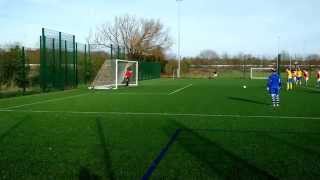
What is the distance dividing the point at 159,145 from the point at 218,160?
191 centimetres

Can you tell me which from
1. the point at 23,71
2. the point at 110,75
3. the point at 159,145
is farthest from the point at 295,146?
the point at 110,75

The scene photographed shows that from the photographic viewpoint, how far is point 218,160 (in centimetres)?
852

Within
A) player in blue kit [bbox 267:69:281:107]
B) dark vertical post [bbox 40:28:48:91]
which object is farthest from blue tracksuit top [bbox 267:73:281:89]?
dark vertical post [bbox 40:28:48:91]

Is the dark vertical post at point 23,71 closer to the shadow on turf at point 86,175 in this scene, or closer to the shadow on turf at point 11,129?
the shadow on turf at point 11,129

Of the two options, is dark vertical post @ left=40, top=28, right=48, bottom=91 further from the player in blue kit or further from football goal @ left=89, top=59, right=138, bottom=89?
the player in blue kit

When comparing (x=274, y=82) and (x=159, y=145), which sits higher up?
(x=274, y=82)

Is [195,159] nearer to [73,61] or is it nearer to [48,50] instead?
[48,50]

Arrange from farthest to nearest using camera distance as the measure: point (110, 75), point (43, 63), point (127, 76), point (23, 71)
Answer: point (127, 76), point (110, 75), point (43, 63), point (23, 71)

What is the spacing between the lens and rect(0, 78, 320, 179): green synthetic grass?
25.1 ft

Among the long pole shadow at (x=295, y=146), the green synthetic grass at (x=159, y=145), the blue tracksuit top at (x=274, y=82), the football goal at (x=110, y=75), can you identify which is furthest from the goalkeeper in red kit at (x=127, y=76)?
the long pole shadow at (x=295, y=146)

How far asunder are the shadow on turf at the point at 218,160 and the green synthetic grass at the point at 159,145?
0.02 metres

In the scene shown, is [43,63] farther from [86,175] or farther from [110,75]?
[86,175]

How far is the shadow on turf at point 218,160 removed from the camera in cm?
745

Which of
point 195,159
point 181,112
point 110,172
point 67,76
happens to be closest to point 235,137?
point 195,159
